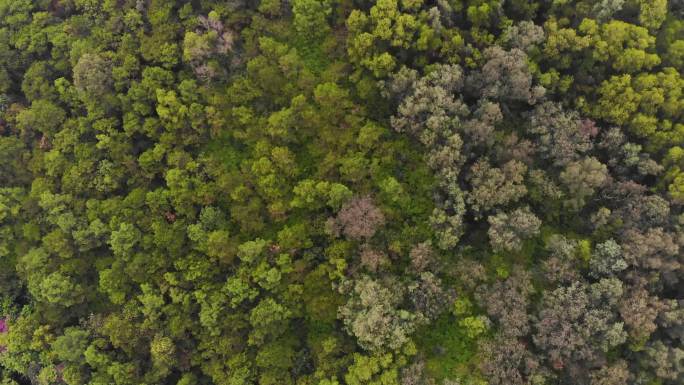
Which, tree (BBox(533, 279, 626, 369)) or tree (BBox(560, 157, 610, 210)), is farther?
tree (BBox(560, 157, 610, 210))

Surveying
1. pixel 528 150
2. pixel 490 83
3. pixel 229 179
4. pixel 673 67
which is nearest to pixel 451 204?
pixel 528 150

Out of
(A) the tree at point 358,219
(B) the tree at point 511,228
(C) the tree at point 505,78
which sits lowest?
(A) the tree at point 358,219

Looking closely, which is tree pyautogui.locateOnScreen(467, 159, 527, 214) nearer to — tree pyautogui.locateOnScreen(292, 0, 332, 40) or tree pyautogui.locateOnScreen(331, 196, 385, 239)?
tree pyautogui.locateOnScreen(331, 196, 385, 239)

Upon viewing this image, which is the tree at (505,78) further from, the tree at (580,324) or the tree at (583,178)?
the tree at (580,324)

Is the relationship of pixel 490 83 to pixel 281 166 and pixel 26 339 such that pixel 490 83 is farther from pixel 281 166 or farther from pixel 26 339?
pixel 26 339

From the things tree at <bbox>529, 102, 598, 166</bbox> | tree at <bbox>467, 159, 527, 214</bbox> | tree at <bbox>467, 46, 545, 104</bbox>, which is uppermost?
Answer: tree at <bbox>467, 46, 545, 104</bbox>

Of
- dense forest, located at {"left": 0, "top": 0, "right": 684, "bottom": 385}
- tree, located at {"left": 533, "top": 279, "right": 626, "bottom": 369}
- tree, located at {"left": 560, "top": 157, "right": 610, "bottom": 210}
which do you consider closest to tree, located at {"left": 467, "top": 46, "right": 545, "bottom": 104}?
dense forest, located at {"left": 0, "top": 0, "right": 684, "bottom": 385}

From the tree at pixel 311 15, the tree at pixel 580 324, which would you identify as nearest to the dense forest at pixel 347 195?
the tree at pixel 580 324

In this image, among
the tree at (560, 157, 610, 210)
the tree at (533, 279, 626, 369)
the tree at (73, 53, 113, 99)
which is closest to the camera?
the tree at (533, 279, 626, 369)
